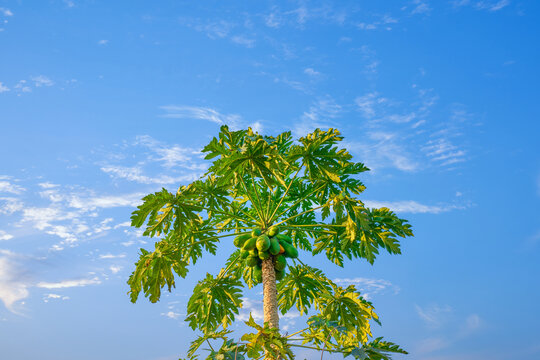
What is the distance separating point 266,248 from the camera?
8.66 metres

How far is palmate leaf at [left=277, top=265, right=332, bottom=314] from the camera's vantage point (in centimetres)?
1098

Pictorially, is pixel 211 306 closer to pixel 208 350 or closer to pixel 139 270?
pixel 139 270

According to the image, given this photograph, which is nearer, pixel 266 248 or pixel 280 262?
pixel 266 248

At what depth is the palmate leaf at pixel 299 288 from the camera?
36.0ft

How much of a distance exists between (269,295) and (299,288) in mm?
2669

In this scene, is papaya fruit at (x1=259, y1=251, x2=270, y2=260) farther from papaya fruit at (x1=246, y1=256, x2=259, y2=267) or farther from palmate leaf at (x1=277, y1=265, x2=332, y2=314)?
palmate leaf at (x1=277, y1=265, x2=332, y2=314)

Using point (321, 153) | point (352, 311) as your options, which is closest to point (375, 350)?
point (352, 311)

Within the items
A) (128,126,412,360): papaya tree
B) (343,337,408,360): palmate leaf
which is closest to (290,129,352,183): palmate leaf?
(128,126,412,360): papaya tree

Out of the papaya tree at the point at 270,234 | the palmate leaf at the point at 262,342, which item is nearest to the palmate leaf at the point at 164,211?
the papaya tree at the point at 270,234

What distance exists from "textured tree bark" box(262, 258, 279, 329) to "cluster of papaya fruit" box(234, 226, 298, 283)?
18cm

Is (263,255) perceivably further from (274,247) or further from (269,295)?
(269,295)

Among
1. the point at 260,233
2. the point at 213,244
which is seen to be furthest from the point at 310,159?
the point at 213,244

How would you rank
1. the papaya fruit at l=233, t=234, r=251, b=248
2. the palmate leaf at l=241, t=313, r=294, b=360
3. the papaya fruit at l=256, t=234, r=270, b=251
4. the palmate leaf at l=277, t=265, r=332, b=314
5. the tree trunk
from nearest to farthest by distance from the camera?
the palmate leaf at l=241, t=313, r=294, b=360 → the tree trunk → the papaya fruit at l=256, t=234, r=270, b=251 → the papaya fruit at l=233, t=234, r=251, b=248 → the palmate leaf at l=277, t=265, r=332, b=314

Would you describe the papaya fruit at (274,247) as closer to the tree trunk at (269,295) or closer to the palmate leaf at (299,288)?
the tree trunk at (269,295)
